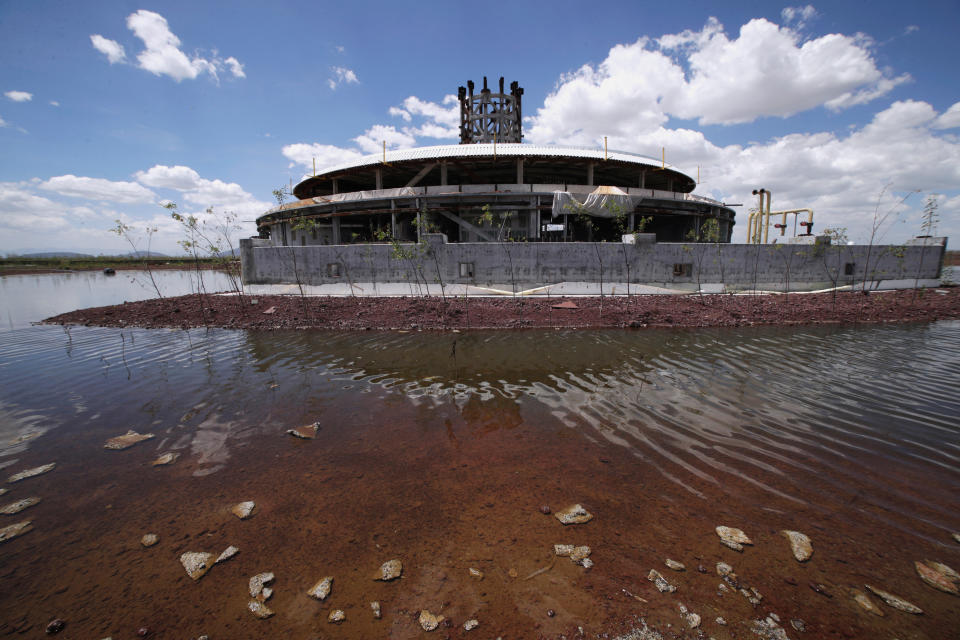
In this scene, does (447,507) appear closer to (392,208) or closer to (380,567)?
(380,567)

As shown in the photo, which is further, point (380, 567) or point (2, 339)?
point (2, 339)

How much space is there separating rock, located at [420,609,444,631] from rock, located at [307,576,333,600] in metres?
0.82

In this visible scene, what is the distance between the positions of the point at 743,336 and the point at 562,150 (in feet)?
74.1

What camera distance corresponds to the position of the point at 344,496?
13.3 ft

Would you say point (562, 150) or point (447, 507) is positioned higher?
point (562, 150)

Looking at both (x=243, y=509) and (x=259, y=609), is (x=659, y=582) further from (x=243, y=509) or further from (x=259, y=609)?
(x=243, y=509)

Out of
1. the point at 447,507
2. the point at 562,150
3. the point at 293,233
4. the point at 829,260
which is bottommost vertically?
the point at 447,507

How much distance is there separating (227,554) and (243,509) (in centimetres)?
65

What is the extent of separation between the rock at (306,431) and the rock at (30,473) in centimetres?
280

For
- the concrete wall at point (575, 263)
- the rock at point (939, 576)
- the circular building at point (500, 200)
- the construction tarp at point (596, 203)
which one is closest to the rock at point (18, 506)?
the rock at point (939, 576)

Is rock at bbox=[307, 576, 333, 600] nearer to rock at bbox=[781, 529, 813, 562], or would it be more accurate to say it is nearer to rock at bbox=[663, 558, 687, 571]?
rock at bbox=[663, 558, 687, 571]

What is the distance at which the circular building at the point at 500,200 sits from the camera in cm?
2692

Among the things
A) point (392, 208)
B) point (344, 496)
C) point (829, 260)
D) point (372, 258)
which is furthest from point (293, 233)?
point (829, 260)

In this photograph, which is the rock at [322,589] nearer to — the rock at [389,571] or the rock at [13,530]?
the rock at [389,571]
